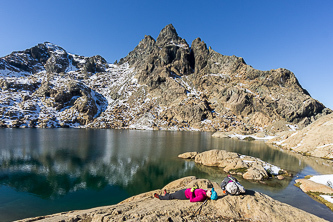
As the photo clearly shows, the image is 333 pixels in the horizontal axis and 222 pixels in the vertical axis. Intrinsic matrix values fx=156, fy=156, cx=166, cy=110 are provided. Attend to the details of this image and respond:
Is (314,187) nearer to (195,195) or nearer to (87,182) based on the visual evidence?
(195,195)

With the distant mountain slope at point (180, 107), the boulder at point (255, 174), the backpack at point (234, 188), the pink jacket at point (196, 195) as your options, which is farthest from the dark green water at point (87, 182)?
the distant mountain slope at point (180, 107)

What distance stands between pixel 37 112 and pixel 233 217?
201 metres

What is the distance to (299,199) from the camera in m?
19.4

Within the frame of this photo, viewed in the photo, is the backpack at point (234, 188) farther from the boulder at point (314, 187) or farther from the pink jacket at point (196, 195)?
the boulder at point (314, 187)

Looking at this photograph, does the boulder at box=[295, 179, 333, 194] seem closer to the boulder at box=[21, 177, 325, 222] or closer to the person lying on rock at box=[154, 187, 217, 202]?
the boulder at box=[21, 177, 325, 222]

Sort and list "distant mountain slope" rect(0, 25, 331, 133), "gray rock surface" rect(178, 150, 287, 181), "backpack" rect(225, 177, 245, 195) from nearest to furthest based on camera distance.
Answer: "backpack" rect(225, 177, 245, 195), "gray rock surface" rect(178, 150, 287, 181), "distant mountain slope" rect(0, 25, 331, 133)

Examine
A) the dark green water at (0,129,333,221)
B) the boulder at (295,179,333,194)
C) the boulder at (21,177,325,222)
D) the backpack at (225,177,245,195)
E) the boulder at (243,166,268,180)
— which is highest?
the backpack at (225,177,245,195)

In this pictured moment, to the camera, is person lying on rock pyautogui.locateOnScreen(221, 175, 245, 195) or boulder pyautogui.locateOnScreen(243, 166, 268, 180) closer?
person lying on rock pyautogui.locateOnScreen(221, 175, 245, 195)

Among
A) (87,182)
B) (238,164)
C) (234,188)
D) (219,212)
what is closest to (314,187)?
(238,164)

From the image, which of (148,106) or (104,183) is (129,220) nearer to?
(104,183)

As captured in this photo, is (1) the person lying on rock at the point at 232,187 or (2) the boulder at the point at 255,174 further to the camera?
(2) the boulder at the point at 255,174

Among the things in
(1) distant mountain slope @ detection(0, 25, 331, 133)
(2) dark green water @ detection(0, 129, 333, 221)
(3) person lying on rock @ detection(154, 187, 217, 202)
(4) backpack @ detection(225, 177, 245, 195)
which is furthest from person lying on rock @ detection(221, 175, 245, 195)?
(1) distant mountain slope @ detection(0, 25, 331, 133)

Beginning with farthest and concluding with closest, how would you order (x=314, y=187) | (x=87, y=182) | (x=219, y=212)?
1. (x=87, y=182)
2. (x=314, y=187)
3. (x=219, y=212)

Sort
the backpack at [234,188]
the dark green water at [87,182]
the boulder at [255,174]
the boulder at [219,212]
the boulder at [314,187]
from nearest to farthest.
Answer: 1. the boulder at [219,212]
2. the backpack at [234,188]
3. the dark green water at [87,182]
4. the boulder at [314,187]
5. the boulder at [255,174]
